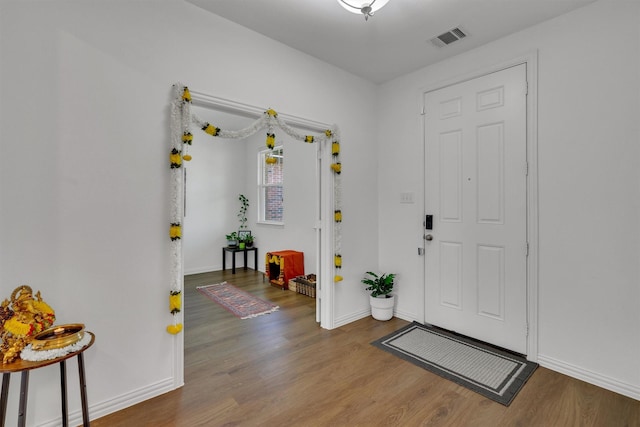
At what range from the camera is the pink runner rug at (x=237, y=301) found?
11.5 feet

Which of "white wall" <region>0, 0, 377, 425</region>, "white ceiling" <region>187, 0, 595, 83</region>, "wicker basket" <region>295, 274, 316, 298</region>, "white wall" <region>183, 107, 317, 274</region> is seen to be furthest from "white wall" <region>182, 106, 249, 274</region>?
"white wall" <region>0, 0, 377, 425</region>

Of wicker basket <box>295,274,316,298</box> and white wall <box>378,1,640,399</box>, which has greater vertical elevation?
white wall <box>378,1,640,399</box>

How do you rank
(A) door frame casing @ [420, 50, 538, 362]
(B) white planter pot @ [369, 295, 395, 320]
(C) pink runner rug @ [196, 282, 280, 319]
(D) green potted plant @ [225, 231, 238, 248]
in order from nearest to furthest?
(A) door frame casing @ [420, 50, 538, 362] → (B) white planter pot @ [369, 295, 395, 320] → (C) pink runner rug @ [196, 282, 280, 319] → (D) green potted plant @ [225, 231, 238, 248]

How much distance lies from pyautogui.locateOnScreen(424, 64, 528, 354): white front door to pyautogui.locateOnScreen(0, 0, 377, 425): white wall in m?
2.04

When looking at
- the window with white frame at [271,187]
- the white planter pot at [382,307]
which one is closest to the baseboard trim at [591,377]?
the white planter pot at [382,307]

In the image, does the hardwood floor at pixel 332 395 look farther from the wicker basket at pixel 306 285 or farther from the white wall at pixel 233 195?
the white wall at pixel 233 195

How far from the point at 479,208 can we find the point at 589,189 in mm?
748

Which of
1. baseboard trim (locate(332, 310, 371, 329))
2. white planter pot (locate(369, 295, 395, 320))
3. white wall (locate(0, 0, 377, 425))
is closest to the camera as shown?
white wall (locate(0, 0, 377, 425))

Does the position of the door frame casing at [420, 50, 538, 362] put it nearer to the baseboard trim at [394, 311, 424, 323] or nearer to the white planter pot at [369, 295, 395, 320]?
the baseboard trim at [394, 311, 424, 323]

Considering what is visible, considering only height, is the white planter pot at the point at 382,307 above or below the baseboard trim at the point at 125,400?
above

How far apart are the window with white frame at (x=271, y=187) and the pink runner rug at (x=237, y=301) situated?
4.87 feet

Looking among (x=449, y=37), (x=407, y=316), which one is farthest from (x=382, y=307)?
(x=449, y=37)

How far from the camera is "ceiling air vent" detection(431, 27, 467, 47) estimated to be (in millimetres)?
2410

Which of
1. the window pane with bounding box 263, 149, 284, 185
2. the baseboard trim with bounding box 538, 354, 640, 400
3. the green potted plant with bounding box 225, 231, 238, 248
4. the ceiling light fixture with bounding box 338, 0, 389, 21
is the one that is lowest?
the baseboard trim with bounding box 538, 354, 640, 400
